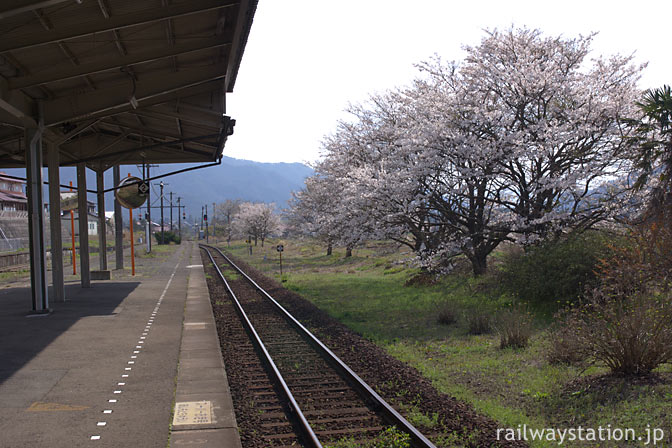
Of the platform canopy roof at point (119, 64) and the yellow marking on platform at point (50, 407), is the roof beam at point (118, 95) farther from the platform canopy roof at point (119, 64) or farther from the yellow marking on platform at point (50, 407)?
the yellow marking on platform at point (50, 407)

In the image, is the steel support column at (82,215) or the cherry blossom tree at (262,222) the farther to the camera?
the cherry blossom tree at (262,222)

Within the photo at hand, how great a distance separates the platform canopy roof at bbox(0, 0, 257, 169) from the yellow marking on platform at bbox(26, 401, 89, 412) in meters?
5.89

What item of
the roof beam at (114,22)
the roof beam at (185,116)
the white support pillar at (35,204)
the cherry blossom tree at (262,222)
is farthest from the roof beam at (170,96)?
the cherry blossom tree at (262,222)

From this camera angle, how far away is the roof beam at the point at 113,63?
40.2ft

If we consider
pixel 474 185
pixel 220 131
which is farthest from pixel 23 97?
pixel 474 185

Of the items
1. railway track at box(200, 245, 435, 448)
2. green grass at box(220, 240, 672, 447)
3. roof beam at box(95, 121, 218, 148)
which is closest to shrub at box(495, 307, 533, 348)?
green grass at box(220, 240, 672, 447)

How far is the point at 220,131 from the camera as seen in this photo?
19172mm

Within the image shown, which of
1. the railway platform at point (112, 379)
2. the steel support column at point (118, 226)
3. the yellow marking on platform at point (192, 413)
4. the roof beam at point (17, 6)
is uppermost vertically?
the roof beam at point (17, 6)

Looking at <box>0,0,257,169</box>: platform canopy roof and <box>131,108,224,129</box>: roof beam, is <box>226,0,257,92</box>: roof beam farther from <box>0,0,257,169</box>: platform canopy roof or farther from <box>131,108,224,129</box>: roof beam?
<box>131,108,224,129</box>: roof beam

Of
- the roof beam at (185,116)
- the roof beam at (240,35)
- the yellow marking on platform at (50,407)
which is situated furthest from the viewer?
the roof beam at (185,116)

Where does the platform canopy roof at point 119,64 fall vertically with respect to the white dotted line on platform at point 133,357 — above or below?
above

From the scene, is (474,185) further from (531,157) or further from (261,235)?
(261,235)

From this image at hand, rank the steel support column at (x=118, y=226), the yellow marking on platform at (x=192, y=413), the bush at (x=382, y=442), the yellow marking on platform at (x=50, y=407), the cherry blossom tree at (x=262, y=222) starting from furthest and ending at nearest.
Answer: the cherry blossom tree at (x=262, y=222) < the steel support column at (x=118, y=226) < the yellow marking on platform at (x=50, y=407) < the yellow marking on platform at (x=192, y=413) < the bush at (x=382, y=442)

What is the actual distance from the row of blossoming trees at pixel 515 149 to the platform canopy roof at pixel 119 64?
21.9 feet
